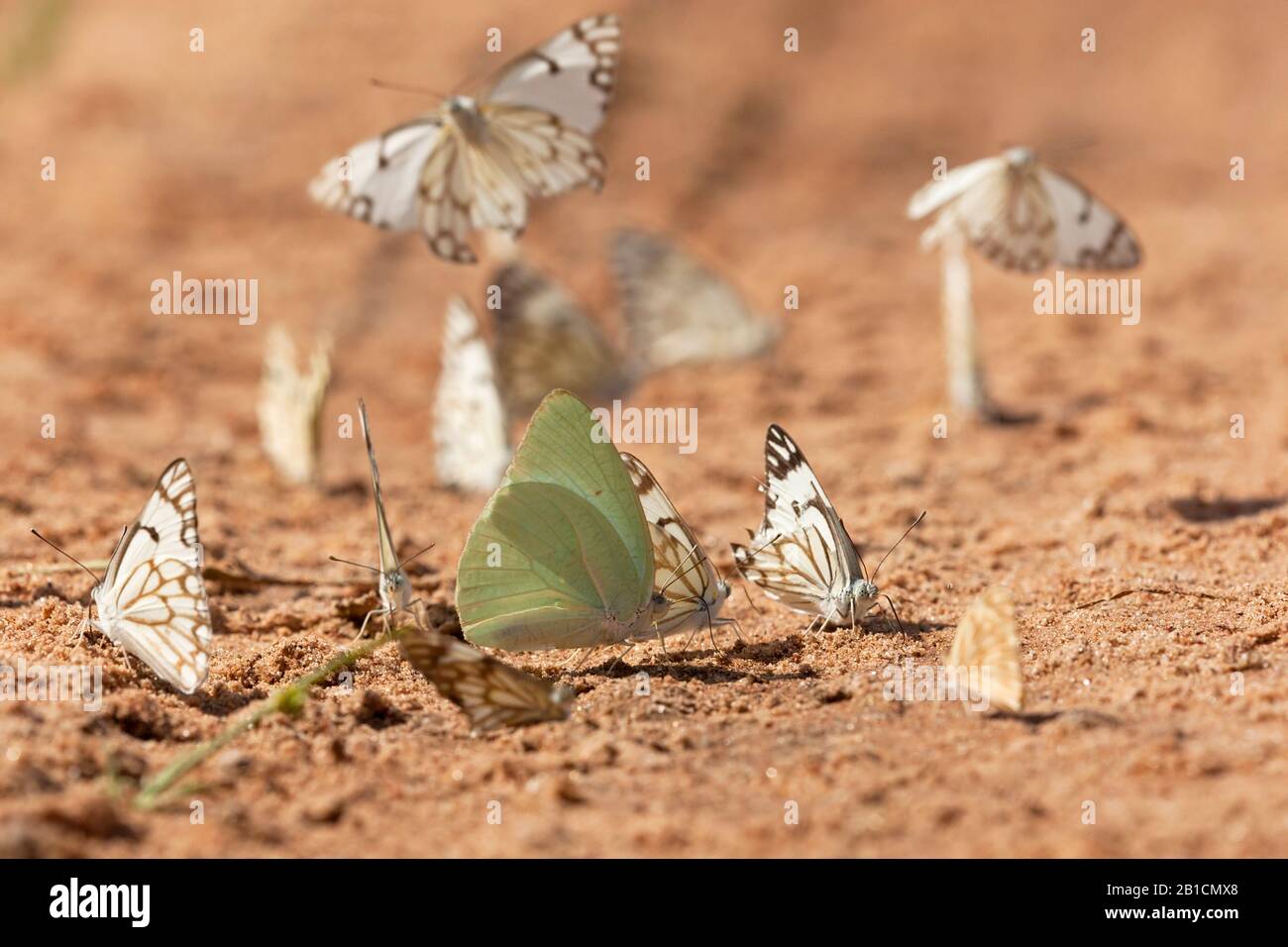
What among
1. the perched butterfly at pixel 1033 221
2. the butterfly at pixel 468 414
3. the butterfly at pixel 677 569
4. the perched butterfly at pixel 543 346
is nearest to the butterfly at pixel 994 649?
the butterfly at pixel 677 569

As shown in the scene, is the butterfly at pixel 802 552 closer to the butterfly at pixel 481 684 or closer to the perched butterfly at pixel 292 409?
the butterfly at pixel 481 684

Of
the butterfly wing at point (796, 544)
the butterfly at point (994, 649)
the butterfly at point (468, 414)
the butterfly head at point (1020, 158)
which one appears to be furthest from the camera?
the butterfly at point (468, 414)

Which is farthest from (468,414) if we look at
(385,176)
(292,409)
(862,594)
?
(862,594)

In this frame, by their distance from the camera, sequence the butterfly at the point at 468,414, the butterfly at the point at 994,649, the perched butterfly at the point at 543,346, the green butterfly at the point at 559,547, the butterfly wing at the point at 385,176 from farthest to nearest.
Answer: the perched butterfly at the point at 543,346, the butterfly at the point at 468,414, the butterfly wing at the point at 385,176, the green butterfly at the point at 559,547, the butterfly at the point at 994,649

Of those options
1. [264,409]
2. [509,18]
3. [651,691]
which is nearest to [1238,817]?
[651,691]

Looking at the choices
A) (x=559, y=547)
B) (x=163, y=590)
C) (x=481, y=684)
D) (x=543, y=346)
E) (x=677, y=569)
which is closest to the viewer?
(x=481, y=684)

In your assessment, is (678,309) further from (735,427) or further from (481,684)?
(481,684)
